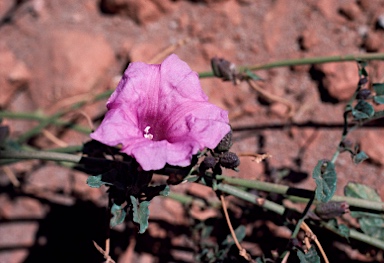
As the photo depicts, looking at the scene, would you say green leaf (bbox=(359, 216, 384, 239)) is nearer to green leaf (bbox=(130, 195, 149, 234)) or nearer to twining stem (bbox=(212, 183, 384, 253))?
twining stem (bbox=(212, 183, 384, 253))

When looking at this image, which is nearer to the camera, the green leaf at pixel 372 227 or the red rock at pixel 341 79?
the green leaf at pixel 372 227

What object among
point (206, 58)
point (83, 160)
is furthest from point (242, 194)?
point (206, 58)

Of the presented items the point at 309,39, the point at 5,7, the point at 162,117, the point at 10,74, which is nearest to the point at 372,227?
the point at 162,117

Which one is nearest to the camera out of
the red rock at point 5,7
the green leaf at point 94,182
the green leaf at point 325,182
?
the green leaf at point 94,182

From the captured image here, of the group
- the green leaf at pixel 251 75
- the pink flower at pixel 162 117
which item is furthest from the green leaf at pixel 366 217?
the pink flower at pixel 162 117

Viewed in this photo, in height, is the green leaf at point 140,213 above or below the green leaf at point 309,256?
above

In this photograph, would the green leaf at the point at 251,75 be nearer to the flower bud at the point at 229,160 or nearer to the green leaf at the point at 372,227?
the flower bud at the point at 229,160

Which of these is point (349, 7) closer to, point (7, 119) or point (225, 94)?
point (225, 94)
